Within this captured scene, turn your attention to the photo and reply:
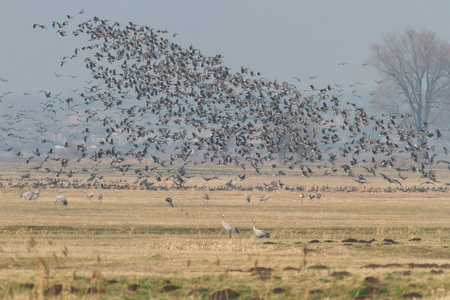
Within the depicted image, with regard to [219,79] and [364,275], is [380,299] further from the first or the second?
[219,79]

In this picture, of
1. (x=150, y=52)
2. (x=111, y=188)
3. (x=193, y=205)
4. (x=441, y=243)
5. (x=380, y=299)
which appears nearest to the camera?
(x=380, y=299)

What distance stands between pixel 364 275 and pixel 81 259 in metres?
8.29

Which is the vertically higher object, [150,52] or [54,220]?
[150,52]

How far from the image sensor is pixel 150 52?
67750 mm

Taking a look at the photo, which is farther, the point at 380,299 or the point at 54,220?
the point at 54,220

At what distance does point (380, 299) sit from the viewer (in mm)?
18547

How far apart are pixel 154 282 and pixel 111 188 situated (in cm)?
6198

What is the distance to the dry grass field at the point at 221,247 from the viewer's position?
18.9 m

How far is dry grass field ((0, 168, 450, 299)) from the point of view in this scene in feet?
61.9

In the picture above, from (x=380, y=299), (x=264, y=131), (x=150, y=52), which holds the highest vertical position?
(x=150, y=52)

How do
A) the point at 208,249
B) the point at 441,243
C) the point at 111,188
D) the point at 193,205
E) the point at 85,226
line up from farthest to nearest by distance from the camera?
the point at 111,188 < the point at 193,205 < the point at 85,226 < the point at 441,243 < the point at 208,249

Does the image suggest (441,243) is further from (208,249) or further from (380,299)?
(380,299)

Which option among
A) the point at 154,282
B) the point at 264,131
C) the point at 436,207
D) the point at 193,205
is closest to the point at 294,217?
the point at 193,205

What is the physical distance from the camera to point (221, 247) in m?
29.7
